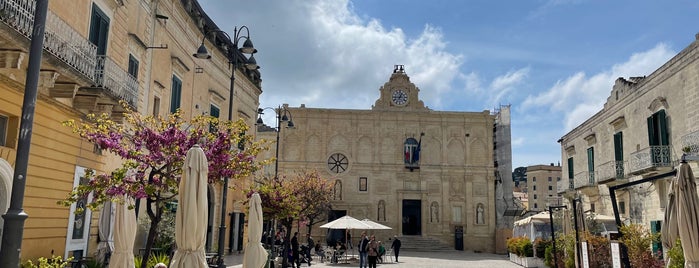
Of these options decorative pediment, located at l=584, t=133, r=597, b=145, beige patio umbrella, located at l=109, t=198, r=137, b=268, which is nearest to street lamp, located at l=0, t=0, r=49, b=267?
beige patio umbrella, located at l=109, t=198, r=137, b=268

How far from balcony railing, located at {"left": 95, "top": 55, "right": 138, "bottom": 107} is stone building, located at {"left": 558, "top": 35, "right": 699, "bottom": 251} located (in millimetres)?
15411

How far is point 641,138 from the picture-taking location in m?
20.5

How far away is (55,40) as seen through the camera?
977cm

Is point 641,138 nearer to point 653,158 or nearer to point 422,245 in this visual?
point 653,158

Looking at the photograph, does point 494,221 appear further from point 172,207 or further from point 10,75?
point 10,75

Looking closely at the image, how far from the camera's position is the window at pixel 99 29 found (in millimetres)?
12578

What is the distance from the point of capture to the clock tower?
1667 inches

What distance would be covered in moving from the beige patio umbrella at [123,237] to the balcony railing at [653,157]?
54.8ft

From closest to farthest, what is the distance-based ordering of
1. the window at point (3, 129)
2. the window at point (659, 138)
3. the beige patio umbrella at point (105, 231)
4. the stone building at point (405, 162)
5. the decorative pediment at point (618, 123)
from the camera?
the window at point (3, 129) < the beige patio umbrella at point (105, 231) < the window at point (659, 138) < the decorative pediment at point (618, 123) < the stone building at point (405, 162)

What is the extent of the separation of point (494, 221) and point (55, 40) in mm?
35844

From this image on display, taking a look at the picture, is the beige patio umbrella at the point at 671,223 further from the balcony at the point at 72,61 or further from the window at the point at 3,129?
the window at the point at 3,129

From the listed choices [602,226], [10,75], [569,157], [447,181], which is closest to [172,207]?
[10,75]

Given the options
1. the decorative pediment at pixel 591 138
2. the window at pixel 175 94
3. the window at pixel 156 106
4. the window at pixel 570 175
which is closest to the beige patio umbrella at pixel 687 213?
the window at pixel 156 106

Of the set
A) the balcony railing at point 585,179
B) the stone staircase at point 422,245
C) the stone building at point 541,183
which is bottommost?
the stone staircase at point 422,245
